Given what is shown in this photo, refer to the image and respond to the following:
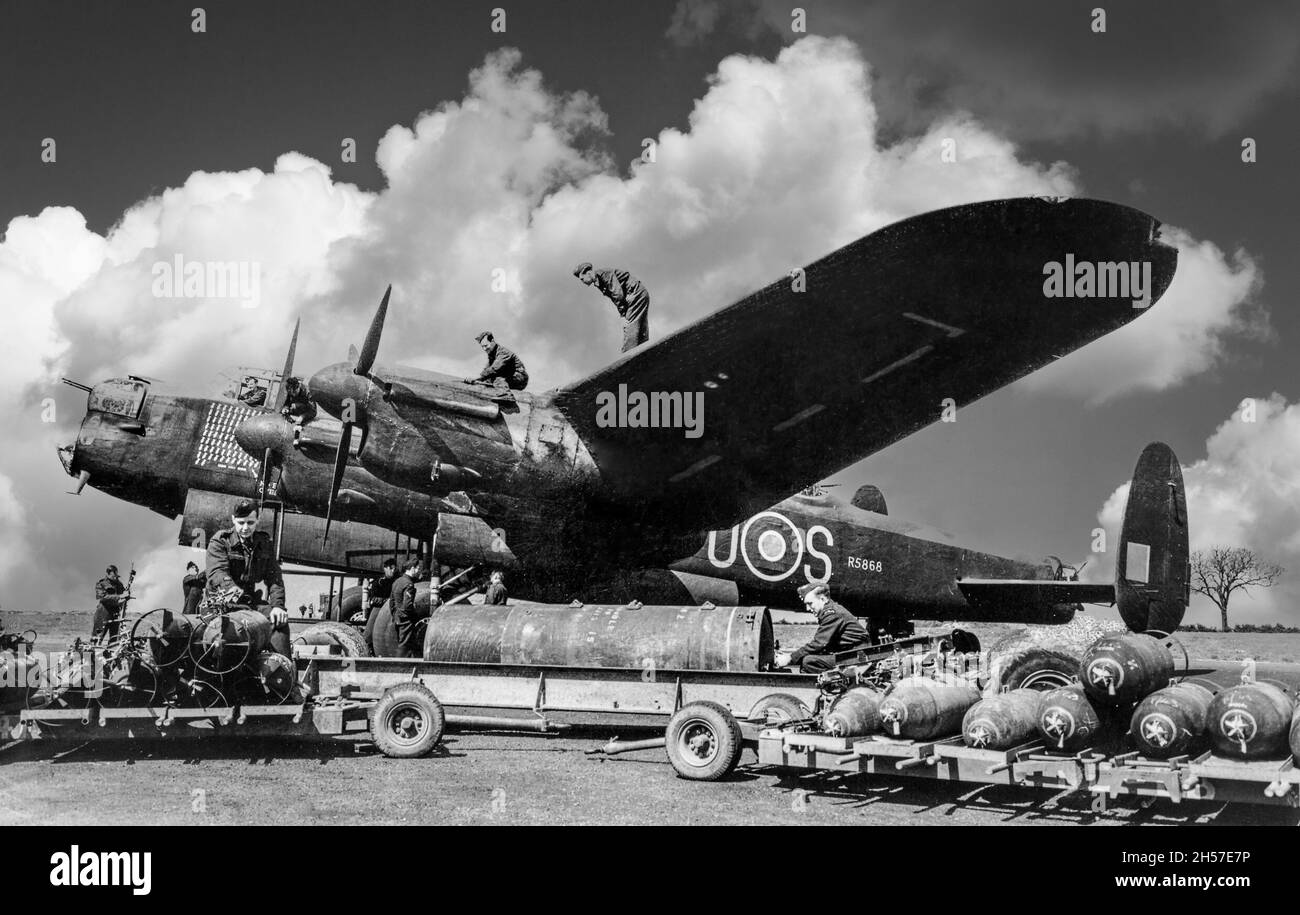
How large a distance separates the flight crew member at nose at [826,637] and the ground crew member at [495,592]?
13.3 ft

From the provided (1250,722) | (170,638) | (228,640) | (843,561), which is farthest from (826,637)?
(170,638)

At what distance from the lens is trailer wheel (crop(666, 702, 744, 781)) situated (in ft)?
26.9

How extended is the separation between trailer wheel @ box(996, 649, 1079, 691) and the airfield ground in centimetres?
149

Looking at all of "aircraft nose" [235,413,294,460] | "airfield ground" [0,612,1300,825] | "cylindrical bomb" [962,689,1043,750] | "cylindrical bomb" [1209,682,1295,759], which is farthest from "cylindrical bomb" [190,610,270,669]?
"cylindrical bomb" [1209,682,1295,759]

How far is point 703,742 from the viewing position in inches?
332

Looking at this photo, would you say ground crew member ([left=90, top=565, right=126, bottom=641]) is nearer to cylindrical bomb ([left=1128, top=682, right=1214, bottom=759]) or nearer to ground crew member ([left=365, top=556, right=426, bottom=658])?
ground crew member ([left=365, top=556, right=426, bottom=658])

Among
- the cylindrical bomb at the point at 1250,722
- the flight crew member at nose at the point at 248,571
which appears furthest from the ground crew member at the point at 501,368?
the cylindrical bomb at the point at 1250,722

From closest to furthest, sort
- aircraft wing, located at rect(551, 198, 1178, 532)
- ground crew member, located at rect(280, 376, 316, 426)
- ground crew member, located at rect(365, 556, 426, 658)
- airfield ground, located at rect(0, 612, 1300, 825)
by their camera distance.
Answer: airfield ground, located at rect(0, 612, 1300, 825)
aircraft wing, located at rect(551, 198, 1178, 532)
ground crew member, located at rect(280, 376, 316, 426)
ground crew member, located at rect(365, 556, 426, 658)

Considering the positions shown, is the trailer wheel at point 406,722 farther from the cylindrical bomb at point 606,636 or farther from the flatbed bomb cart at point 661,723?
the cylindrical bomb at point 606,636

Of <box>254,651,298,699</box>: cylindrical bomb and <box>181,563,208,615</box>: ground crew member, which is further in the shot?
<box>181,563,208,615</box>: ground crew member
